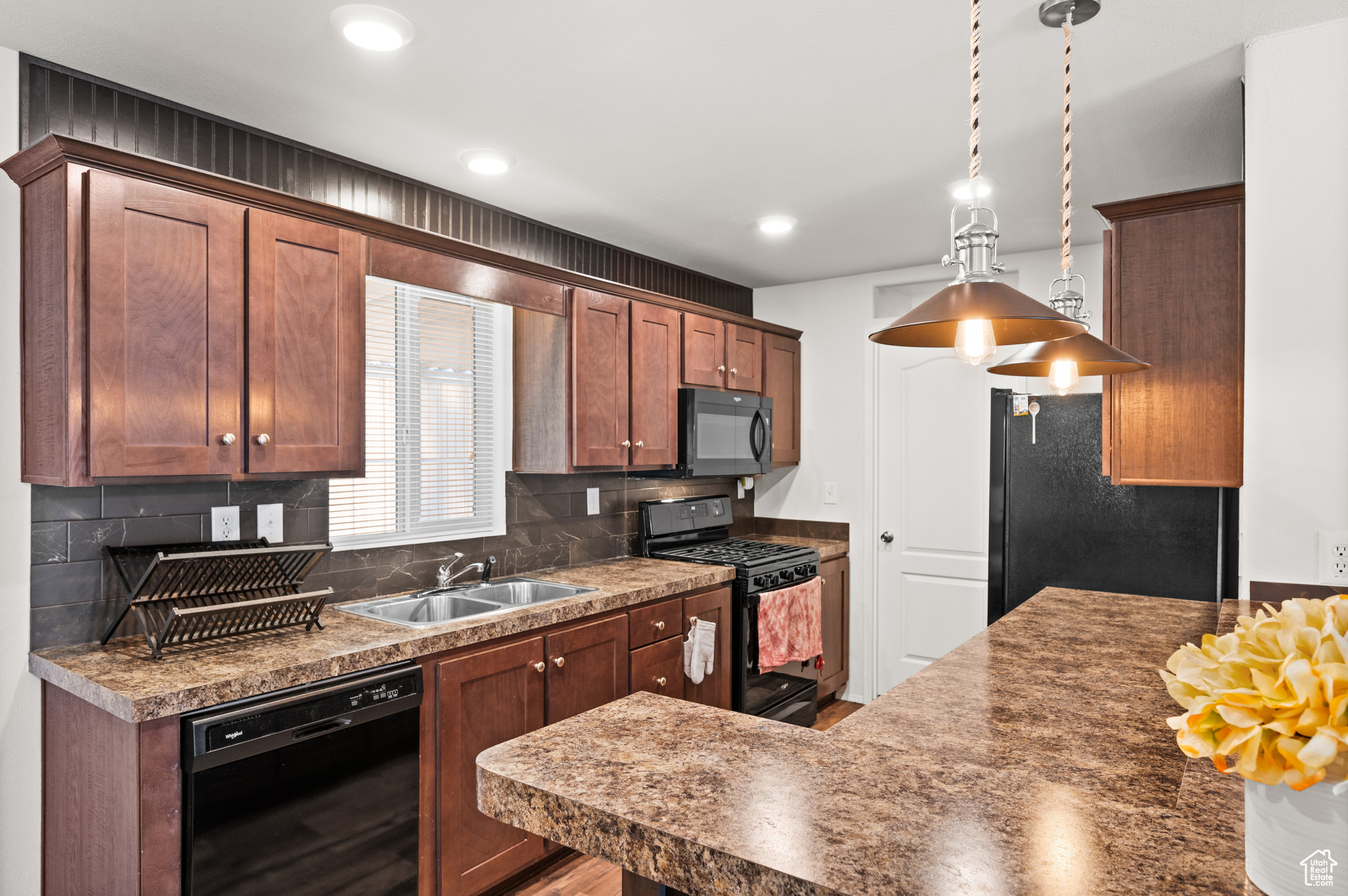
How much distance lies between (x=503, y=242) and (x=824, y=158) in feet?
4.53

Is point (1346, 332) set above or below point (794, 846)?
above

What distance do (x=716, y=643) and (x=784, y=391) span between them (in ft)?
5.74

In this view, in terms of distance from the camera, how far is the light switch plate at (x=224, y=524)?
7.48 ft

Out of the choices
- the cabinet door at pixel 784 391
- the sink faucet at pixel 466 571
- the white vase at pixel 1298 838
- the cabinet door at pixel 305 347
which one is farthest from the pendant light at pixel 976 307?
the cabinet door at pixel 784 391

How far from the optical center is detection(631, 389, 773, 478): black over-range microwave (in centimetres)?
372

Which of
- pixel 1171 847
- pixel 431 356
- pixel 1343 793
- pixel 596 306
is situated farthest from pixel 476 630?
pixel 1343 793

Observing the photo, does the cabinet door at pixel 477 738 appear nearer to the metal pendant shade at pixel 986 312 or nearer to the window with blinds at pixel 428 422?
the window with blinds at pixel 428 422

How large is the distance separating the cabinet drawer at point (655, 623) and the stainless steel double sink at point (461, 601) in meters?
0.21

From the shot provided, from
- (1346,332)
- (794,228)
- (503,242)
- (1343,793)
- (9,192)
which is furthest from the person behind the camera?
(794,228)

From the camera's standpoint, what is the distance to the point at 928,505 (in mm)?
4270

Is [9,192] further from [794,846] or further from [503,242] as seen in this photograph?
[794,846]

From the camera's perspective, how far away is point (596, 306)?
3248mm

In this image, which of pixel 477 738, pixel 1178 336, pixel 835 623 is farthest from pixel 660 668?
pixel 1178 336

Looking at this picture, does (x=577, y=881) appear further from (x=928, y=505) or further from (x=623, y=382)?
(x=928, y=505)
